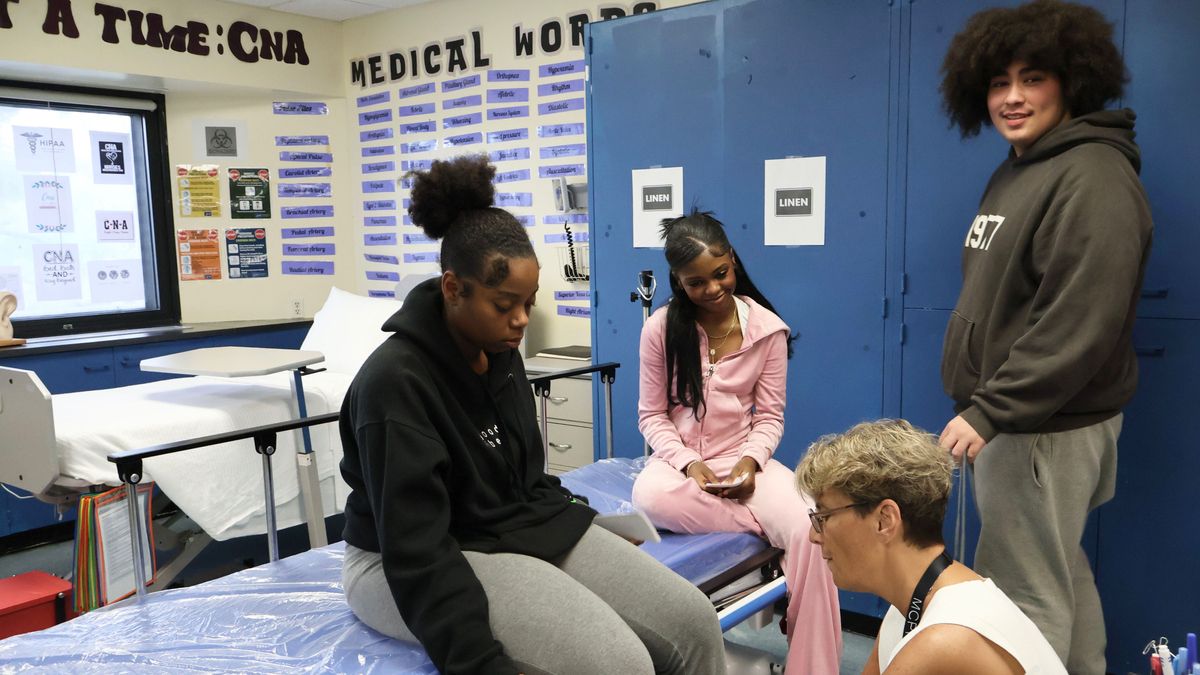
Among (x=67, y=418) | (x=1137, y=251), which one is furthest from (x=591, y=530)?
(x=67, y=418)

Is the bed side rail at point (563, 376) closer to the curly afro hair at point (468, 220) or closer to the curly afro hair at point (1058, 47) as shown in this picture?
the curly afro hair at point (468, 220)

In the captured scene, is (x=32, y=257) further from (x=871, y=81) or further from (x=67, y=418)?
(x=871, y=81)

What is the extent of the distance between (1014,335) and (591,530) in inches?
42.5

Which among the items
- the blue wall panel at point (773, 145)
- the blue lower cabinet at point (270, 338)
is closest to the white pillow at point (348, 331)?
the blue lower cabinet at point (270, 338)

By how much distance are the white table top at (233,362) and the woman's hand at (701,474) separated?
160 centimetres

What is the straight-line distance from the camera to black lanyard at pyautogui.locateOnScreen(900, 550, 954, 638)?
1.34 metres

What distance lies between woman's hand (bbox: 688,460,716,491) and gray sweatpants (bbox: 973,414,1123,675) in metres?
0.67

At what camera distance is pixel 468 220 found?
5.86 ft

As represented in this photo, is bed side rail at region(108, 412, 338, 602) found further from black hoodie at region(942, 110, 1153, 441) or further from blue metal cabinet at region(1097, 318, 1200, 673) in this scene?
blue metal cabinet at region(1097, 318, 1200, 673)

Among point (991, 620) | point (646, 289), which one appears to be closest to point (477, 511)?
point (991, 620)

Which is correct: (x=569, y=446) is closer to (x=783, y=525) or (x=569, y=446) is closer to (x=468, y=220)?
(x=783, y=525)

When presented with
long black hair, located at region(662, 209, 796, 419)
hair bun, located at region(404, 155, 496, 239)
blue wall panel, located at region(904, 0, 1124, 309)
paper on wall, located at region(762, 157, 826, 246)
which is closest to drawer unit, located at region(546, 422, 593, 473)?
paper on wall, located at region(762, 157, 826, 246)

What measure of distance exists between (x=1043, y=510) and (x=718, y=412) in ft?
2.76

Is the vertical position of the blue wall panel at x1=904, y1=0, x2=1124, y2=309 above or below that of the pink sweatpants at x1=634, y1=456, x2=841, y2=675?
above
